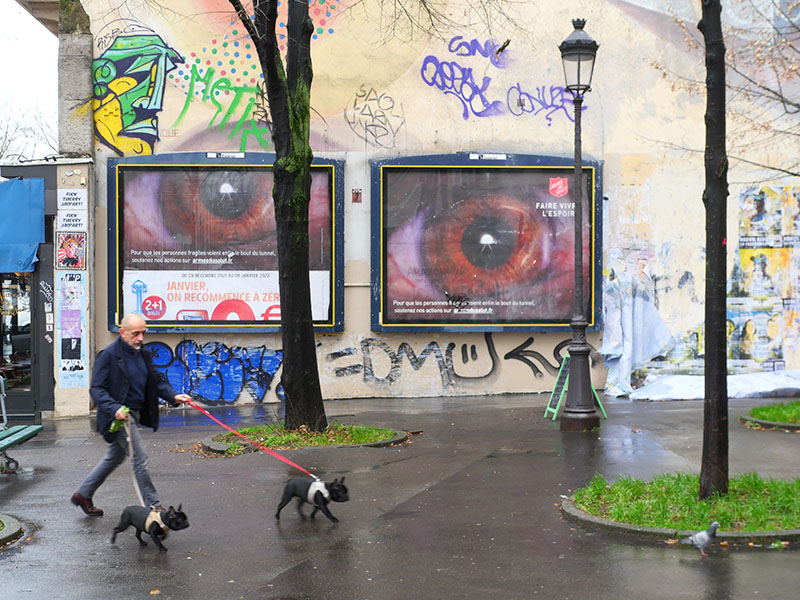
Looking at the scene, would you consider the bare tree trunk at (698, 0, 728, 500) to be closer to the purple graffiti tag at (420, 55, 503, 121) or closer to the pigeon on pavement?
the pigeon on pavement

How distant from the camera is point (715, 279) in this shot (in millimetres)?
7883

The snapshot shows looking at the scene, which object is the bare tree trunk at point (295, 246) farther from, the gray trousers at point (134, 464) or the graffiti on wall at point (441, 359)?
the graffiti on wall at point (441, 359)

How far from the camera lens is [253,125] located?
17.7 metres

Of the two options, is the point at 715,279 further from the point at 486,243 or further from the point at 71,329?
the point at 71,329

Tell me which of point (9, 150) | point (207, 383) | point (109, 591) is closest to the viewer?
point (109, 591)

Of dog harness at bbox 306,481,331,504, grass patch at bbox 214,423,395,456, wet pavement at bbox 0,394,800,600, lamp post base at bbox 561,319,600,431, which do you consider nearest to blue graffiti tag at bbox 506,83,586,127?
lamp post base at bbox 561,319,600,431

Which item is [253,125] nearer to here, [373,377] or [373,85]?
[373,85]

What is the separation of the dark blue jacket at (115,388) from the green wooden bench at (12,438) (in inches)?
107

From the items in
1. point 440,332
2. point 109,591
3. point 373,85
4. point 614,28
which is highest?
point 614,28

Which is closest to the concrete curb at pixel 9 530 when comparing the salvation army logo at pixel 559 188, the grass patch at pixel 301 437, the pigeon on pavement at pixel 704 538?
the grass patch at pixel 301 437

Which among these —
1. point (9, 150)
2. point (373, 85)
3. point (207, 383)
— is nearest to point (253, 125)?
point (373, 85)

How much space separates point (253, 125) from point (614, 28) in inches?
284

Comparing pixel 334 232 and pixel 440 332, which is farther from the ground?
pixel 334 232

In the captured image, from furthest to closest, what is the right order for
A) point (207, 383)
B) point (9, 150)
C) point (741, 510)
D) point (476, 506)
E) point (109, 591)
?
1. point (9, 150)
2. point (207, 383)
3. point (476, 506)
4. point (741, 510)
5. point (109, 591)
